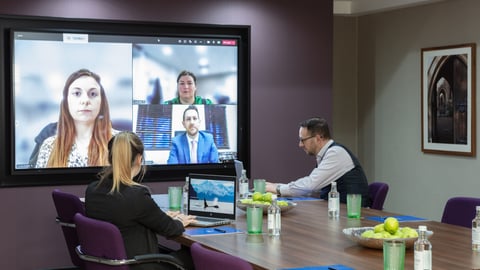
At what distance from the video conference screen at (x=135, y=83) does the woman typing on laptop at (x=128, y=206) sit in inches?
99.3

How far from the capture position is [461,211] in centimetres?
473

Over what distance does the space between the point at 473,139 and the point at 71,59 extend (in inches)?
152

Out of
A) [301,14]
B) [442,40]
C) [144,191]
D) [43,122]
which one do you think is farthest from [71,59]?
[442,40]

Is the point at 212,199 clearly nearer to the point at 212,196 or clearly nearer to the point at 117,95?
the point at 212,196

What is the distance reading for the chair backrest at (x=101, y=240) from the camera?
390cm

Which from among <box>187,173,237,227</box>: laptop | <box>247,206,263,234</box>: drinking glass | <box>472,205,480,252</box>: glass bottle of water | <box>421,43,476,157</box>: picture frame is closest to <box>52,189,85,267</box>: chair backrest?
<box>187,173,237,227</box>: laptop

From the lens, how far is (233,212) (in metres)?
4.60

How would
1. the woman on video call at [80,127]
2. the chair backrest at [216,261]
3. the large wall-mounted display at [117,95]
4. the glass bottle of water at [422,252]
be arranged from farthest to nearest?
1. the woman on video call at [80,127]
2. the large wall-mounted display at [117,95]
3. the glass bottle of water at [422,252]
4. the chair backrest at [216,261]

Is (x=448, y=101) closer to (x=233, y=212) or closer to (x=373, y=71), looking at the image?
(x=373, y=71)

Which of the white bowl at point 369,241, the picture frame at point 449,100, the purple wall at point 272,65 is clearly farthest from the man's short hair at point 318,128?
the white bowl at point 369,241

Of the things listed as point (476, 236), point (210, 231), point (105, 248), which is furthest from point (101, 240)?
point (476, 236)

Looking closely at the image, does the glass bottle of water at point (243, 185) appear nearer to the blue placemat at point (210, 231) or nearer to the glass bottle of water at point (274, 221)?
the blue placemat at point (210, 231)

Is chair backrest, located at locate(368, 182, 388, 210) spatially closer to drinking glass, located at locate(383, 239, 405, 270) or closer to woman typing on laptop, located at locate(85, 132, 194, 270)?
woman typing on laptop, located at locate(85, 132, 194, 270)

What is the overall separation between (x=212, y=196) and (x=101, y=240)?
92cm
